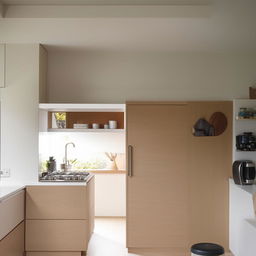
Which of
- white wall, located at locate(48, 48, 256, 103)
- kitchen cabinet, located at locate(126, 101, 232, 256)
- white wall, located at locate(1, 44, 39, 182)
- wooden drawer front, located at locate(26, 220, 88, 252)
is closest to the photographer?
wooden drawer front, located at locate(26, 220, 88, 252)

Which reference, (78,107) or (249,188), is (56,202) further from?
(249,188)

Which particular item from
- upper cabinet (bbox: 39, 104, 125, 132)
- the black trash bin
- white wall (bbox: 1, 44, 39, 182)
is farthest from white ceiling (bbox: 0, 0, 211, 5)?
the black trash bin

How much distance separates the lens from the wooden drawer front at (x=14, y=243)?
382cm

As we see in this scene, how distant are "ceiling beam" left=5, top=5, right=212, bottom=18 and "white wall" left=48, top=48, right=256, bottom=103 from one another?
3.99 ft

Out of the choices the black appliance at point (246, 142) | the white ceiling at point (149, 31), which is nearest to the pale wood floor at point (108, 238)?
the black appliance at point (246, 142)

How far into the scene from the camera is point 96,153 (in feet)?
22.8

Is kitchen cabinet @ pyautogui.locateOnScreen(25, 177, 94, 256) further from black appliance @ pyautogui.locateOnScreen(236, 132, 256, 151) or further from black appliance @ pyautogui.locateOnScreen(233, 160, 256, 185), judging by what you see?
black appliance @ pyautogui.locateOnScreen(236, 132, 256, 151)

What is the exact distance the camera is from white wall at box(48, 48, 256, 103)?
4.99m

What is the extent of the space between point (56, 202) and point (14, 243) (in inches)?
24.1

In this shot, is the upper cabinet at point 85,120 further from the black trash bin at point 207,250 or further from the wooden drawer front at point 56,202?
the black trash bin at point 207,250

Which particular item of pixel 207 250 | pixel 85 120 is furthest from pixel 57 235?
pixel 207 250

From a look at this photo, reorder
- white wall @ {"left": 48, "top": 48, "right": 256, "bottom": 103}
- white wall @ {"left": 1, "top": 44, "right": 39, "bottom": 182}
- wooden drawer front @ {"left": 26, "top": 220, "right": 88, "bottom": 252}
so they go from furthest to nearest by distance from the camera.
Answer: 1. white wall @ {"left": 48, "top": 48, "right": 256, "bottom": 103}
2. white wall @ {"left": 1, "top": 44, "right": 39, "bottom": 182}
3. wooden drawer front @ {"left": 26, "top": 220, "right": 88, "bottom": 252}

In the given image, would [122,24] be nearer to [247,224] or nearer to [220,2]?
[220,2]

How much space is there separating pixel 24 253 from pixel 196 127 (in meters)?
2.40
